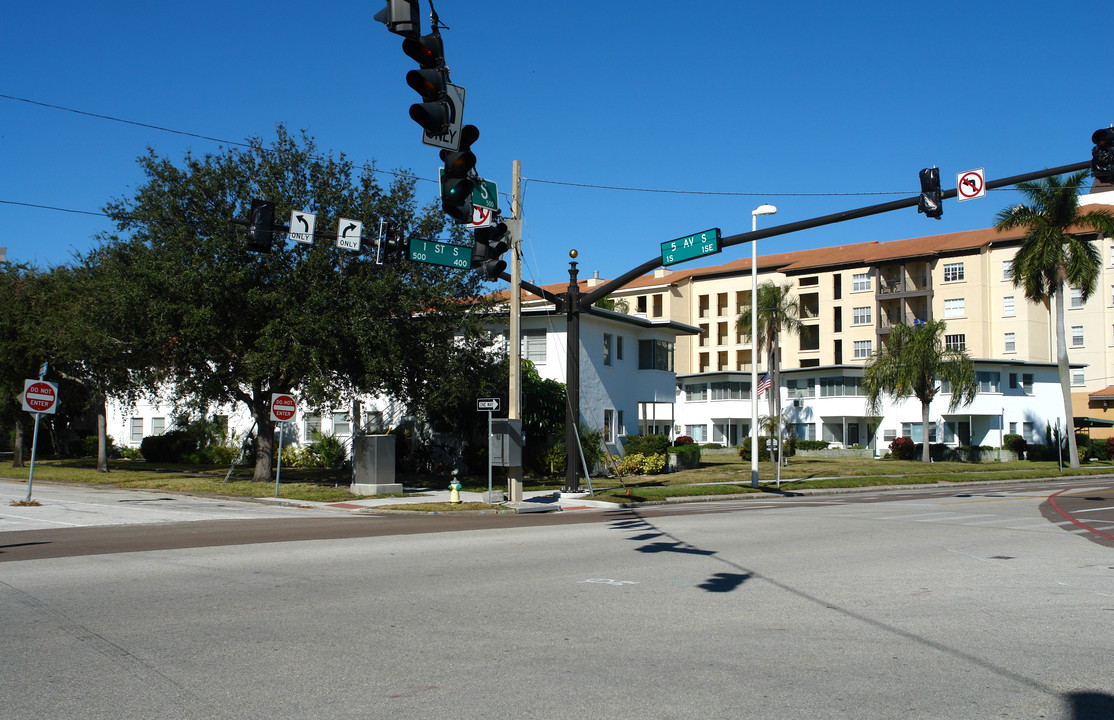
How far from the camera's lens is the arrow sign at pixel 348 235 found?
18.3 metres

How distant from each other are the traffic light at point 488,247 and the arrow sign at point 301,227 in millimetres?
3922

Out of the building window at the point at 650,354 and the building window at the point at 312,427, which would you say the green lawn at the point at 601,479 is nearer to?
the building window at the point at 312,427

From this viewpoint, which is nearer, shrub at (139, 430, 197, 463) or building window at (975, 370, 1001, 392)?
shrub at (139, 430, 197, 463)

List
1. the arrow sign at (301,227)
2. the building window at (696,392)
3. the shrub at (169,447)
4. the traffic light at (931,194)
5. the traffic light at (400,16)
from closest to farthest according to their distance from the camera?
the traffic light at (400,16)
the traffic light at (931,194)
the arrow sign at (301,227)
the shrub at (169,447)
the building window at (696,392)

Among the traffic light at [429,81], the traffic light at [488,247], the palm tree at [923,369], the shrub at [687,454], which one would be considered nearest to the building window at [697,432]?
the palm tree at [923,369]

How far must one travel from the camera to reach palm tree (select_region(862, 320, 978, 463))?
54094mm

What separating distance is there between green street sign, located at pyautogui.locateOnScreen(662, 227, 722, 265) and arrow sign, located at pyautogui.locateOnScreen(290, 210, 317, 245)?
7.59m

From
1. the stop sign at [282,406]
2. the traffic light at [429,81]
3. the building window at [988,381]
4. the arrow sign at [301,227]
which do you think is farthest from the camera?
the building window at [988,381]

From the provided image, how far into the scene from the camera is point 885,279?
81.3 meters

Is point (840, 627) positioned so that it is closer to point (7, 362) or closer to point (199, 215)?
point (199, 215)

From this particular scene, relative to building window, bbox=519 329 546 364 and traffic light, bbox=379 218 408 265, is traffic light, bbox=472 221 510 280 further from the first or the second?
building window, bbox=519 329 546 364

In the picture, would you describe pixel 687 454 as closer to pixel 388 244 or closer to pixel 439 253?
pixel 439 253

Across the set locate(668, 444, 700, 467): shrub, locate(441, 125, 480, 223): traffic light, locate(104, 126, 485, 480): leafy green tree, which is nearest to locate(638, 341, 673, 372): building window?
locate(668, 444, 700, 467): shrub

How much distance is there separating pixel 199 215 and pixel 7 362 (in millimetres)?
19000
